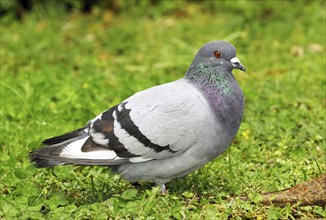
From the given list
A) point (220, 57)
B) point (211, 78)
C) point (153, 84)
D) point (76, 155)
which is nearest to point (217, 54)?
point (220, 57)

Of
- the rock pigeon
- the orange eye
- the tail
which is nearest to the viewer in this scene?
the rock pigeon

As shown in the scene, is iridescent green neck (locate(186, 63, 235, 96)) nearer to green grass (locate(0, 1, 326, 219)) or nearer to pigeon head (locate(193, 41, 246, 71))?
pigeon head (locate(193, 41, 246, 71))

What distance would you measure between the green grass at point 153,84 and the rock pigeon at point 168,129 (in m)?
0.25

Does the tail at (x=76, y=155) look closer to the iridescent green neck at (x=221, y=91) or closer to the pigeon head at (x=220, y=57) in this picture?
the iridescent green neck at (x=221, y=91)

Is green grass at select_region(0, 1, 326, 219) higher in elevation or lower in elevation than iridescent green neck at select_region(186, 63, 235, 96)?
lower

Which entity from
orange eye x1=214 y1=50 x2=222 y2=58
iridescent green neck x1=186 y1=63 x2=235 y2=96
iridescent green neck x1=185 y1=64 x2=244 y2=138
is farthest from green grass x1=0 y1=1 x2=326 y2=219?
orange eye x1=214 y1=50 x2=222 y2=58

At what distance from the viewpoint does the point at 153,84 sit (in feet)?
23.4

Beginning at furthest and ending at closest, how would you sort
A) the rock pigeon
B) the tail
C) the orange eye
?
the orange eye
the tail
the rock pigeon

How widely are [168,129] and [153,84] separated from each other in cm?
273

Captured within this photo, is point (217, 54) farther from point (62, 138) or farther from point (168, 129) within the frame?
point (62, 138)

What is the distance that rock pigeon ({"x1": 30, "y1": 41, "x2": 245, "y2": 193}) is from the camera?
4.40 metres

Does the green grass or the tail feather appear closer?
the green grass

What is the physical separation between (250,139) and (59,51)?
3233mm

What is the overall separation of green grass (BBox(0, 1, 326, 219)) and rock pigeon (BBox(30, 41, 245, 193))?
0.81 ft
